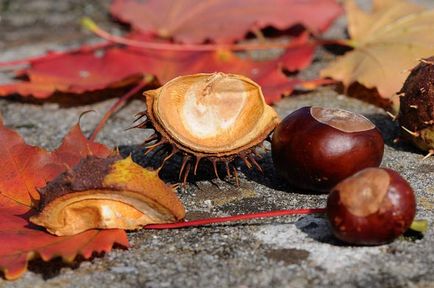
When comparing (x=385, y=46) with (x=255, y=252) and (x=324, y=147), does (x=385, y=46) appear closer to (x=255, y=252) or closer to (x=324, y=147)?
(x=324, y=147)

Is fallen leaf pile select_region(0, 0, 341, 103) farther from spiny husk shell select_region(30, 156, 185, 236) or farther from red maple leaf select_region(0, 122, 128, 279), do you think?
spiny husk shell select_region(30, 156, 185, 236)

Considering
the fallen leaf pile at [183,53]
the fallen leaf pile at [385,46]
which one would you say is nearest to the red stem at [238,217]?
the fallen leaf pile at [385,46]

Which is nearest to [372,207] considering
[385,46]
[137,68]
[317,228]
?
[317,228]

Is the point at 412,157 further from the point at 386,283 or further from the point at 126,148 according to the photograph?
the point at 126,148

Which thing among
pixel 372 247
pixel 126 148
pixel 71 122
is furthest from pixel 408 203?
pixel 71 122

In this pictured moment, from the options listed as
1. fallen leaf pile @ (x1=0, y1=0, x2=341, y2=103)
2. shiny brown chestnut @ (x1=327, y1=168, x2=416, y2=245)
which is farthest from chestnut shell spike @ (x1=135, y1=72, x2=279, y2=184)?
fallen leaf pile @ (x1=0, y1=0, x2=341, y2=103)

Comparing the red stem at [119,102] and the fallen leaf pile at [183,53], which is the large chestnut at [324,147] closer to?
the fallen leaf pile at [183,53]
